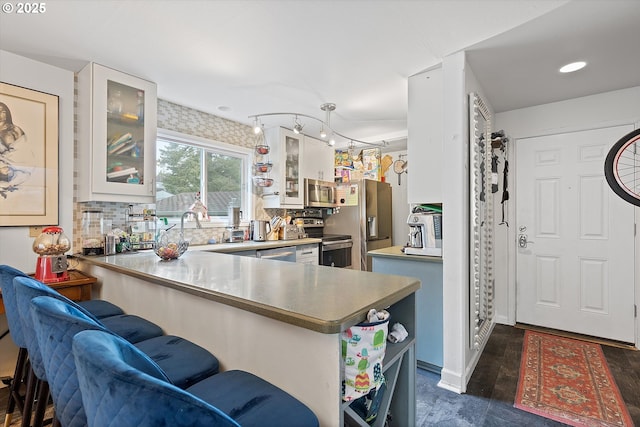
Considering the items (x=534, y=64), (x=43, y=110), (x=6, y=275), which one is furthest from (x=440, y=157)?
(x=43, y=110)

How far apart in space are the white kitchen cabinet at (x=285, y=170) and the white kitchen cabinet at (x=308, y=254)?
24.5 inches

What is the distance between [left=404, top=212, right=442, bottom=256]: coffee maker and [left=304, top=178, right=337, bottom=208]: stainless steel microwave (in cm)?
216

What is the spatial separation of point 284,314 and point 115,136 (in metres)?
2.47

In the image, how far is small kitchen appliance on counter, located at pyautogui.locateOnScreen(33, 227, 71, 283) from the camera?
83.6 inches

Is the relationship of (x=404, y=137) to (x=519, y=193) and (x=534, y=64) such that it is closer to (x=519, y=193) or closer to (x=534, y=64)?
(x=519, y=193)

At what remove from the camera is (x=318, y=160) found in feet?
15.4

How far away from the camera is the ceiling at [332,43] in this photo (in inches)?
70.6

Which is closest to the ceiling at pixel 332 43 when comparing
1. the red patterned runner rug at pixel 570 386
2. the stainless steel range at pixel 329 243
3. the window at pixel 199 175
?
the window at pixel 199 175

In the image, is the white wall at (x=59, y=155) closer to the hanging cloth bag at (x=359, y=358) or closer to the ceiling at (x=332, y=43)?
the ceiling at (x=332, y=43)

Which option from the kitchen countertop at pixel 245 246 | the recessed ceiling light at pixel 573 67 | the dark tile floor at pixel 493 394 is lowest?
the dark tile floor at pixel 493 394

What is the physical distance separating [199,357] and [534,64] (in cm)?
309

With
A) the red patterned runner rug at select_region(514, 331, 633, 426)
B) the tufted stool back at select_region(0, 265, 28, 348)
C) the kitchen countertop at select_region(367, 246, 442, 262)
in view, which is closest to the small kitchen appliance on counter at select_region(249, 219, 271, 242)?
the kitchen countertop at select_region(367, 246, 442, 262)

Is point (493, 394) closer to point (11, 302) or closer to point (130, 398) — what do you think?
point (130, 398)

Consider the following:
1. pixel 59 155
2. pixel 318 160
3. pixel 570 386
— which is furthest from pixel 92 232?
pixel 570 386
